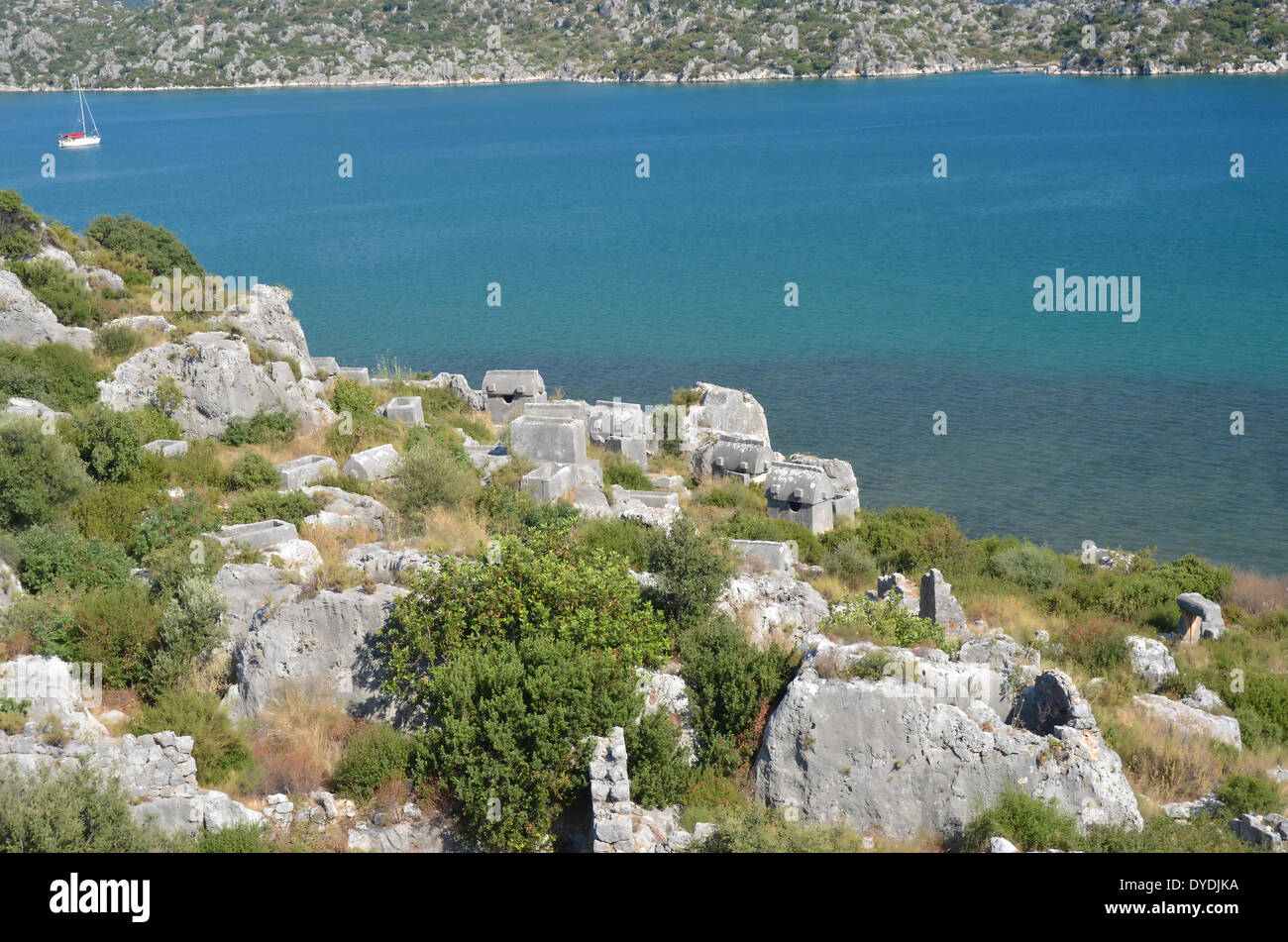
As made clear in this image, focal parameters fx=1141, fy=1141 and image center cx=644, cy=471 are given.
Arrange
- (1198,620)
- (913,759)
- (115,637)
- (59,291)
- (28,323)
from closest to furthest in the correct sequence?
(913,759) → (115,637) → (1198,620) → (28,323) → (59,291)

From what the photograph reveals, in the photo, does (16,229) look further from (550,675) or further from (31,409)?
(550,675)

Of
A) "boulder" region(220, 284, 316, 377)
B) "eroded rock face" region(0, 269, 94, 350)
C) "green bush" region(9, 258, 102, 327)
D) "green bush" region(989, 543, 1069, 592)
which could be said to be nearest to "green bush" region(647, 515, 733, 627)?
"green bush" region(989, 543, 1069, 592)

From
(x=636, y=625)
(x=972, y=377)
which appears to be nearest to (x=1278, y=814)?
(x=636, y=625)

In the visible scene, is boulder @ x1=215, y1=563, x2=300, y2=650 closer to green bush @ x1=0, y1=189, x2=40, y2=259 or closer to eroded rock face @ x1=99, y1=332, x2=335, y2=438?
eroded rock face @ x1=99, y1=332, x2=335, y2=438

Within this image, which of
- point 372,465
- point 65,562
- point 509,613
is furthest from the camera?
point 372,465

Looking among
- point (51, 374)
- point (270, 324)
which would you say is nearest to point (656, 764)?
point (51, 374)

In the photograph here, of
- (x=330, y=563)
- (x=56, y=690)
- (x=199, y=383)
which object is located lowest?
(x=56, y=690)

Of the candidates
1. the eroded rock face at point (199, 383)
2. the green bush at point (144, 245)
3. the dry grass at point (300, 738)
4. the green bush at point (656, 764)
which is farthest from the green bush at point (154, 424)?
the green bush at point (656, 764)

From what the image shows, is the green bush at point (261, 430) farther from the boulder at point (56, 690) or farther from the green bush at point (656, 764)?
the green bush at point (656, 764)
